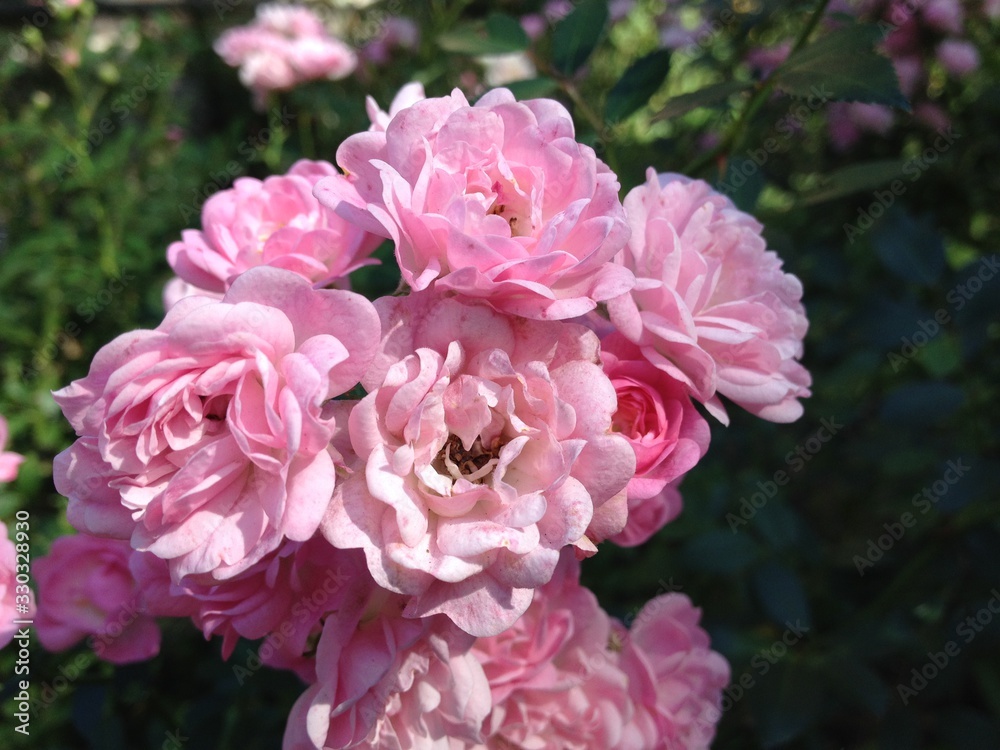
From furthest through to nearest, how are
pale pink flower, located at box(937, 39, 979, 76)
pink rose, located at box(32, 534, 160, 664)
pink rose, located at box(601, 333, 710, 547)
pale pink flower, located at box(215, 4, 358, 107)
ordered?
pale pink flower, located at box(215, 4, 358, 107), pale pink flower, located at box(937, 39, 979, 76), pink rose, located at box(32, 534, 160, 664), pink rose, located at box(601, 333, 710, 547)

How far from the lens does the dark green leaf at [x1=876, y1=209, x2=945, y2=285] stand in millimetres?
1520

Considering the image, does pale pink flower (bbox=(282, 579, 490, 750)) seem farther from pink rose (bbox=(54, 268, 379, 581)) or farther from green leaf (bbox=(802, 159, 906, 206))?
green leaf (bbox=(802, 159, 906, 206))

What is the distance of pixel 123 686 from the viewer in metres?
1.20

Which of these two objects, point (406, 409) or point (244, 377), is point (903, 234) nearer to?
point (406, 409)

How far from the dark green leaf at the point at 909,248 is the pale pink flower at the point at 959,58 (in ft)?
3.25

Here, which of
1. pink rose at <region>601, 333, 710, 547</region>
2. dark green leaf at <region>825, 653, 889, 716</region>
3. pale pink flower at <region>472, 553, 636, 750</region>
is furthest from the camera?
dark green leaf at <region>825, 653, 889, 716</region>

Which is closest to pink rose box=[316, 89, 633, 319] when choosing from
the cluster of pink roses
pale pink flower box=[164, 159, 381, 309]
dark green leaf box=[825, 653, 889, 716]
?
the cluster of pink roses

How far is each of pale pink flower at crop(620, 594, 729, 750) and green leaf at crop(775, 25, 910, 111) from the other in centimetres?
73

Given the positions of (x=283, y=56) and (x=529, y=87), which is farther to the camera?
(x=283, y=56)

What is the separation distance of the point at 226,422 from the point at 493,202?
34 centimetres

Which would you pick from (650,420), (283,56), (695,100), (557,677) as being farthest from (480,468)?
(283,56)

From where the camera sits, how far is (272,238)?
83 centimetres

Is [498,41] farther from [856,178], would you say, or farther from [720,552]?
[720,552]

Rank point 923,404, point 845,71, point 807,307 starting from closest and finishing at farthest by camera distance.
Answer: point 845,71 → point 923,404 → point 807,307
